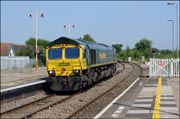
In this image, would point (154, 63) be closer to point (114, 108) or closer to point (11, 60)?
point (114, 108)

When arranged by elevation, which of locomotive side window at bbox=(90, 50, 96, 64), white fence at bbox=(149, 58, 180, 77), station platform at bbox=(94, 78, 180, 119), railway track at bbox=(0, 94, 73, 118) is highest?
locomotive side window at bbox=(90, 50, 96, 64)

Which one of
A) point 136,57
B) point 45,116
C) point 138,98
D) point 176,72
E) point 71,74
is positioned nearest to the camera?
point 45,116

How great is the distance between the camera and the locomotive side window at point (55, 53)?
79.1ft

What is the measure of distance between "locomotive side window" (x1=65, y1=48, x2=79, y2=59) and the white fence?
12021 mm

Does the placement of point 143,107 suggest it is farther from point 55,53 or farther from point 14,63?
point 14,63

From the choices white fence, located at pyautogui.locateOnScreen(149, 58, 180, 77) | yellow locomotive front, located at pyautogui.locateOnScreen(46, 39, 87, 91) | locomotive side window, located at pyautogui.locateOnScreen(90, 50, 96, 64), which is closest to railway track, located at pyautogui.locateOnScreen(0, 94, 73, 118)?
yellow locomotive front, located at pyautogui.locateOnScreen(46, 39, 87, 91)

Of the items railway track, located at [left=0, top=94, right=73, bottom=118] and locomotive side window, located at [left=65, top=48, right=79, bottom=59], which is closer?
railway track, located at [left=0, top=94, right=73, bottom=118]

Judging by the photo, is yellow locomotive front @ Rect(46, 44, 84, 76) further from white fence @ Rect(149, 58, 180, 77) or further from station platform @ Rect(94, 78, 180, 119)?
white fence @ Rect(149, 58, 180, 77)

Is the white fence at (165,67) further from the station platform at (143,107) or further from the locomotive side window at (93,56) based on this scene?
the station platform at (143,107)

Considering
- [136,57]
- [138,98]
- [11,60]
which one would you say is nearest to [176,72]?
[138,98]

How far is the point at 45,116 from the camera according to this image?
15344mm

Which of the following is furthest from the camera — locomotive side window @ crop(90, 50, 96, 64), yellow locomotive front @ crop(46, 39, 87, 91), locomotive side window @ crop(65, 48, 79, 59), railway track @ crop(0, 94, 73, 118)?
locomotive side window @ crop(90, 50, 96, 64)

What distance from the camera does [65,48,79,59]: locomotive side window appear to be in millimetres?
23859

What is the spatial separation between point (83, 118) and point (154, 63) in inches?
830
